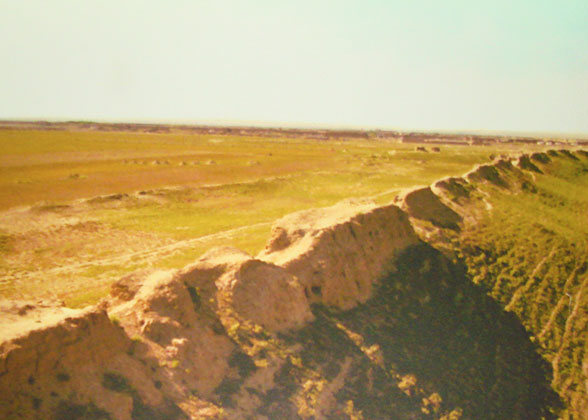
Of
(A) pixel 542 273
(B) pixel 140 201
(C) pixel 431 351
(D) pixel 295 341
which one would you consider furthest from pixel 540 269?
(B) pixel 140 201

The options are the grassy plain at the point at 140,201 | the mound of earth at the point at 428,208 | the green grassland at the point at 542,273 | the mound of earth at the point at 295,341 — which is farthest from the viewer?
the grassy plain at the point at 140,201

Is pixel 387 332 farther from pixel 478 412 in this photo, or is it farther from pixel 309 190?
pixel 309 190

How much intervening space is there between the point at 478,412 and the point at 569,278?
11.1m

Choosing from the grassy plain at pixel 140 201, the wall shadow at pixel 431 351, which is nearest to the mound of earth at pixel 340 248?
the wall shadow at pixel 431 351

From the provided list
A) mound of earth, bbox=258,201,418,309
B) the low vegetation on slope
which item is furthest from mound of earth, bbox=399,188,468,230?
mound of earth, bbox=258,201,418,309

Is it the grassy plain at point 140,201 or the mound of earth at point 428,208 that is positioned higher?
the mound of earth at point 428,208

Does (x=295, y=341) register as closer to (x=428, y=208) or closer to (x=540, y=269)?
(x=428, y=208)

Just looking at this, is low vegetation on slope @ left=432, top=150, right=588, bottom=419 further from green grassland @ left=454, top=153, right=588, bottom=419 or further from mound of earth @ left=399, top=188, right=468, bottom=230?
mound of earth @ left=399, top=188, right=468, bottom=230

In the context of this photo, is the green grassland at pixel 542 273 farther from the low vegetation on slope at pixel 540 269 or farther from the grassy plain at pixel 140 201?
the grassy plain at pixel 140 201

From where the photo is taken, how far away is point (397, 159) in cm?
7962

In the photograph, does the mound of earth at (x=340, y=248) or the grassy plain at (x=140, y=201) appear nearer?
the mound of earth at (x=340, y=248)

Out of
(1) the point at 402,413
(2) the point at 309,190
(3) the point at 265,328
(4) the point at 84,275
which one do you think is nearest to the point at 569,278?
(1) the point at 402,413

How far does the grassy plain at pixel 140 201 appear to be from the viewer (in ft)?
73.4

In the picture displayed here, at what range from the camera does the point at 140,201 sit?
3903 cm
